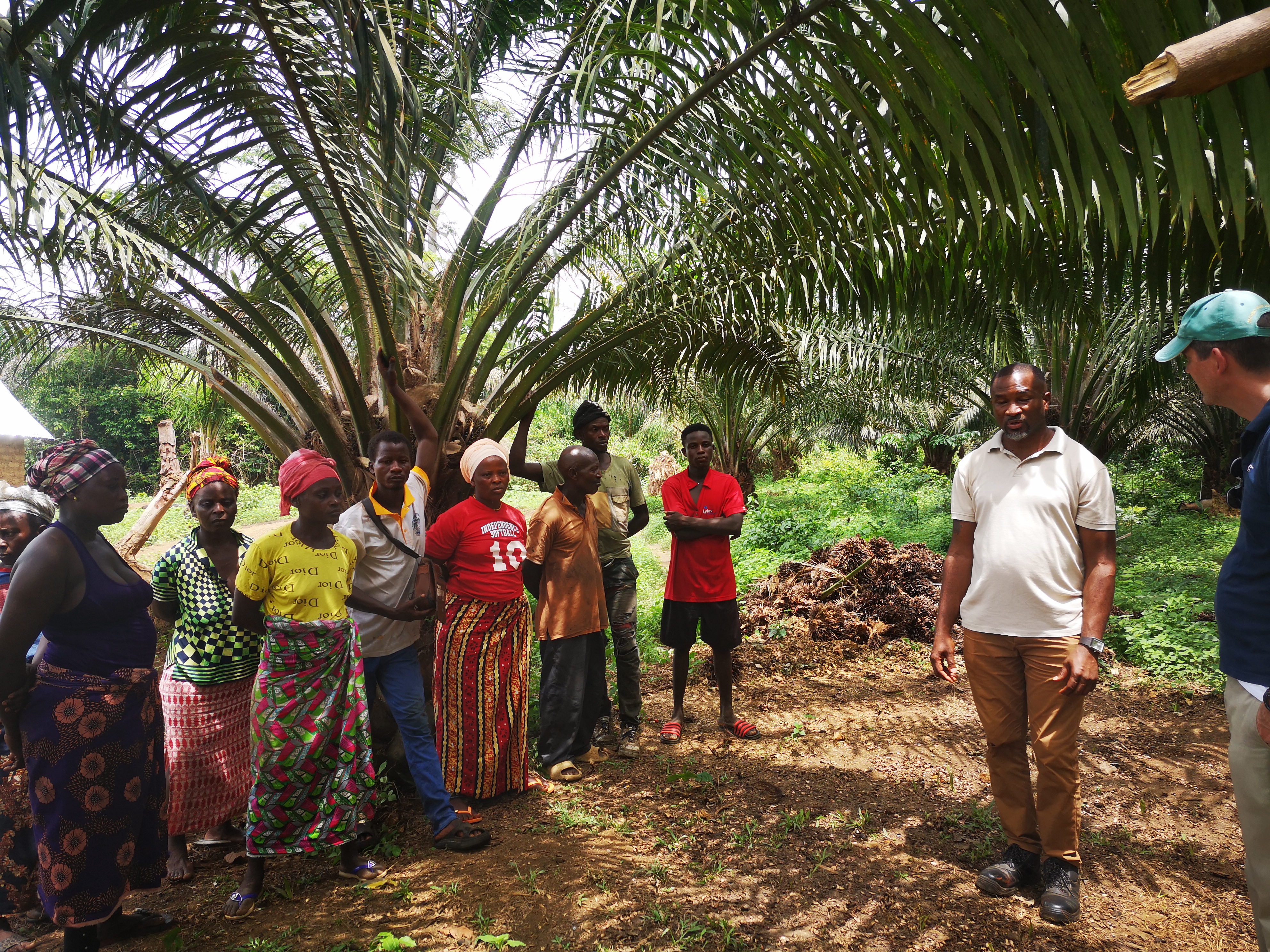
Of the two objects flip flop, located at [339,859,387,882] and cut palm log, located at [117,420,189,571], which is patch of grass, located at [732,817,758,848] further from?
cut palm log, located at [117,420,189,571]

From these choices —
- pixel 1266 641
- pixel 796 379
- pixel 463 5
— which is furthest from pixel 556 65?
pixel 1266 641

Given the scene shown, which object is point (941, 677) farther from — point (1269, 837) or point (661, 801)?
point (661, 801)

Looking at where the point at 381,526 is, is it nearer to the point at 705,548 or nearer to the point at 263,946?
the point at 263,946

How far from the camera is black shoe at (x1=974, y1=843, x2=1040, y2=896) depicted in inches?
117

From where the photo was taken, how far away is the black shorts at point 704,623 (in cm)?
477

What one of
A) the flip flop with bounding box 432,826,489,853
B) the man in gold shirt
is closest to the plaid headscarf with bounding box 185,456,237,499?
the man in gold shirt

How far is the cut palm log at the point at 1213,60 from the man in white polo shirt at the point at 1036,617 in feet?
6.17

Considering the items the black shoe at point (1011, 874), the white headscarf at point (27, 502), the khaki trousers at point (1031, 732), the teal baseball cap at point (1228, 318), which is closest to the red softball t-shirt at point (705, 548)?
the khaki trousers at point (1031, 732)

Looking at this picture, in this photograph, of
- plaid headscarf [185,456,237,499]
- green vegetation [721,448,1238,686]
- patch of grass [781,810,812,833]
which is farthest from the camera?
green vegetation [721,448,1238,686]

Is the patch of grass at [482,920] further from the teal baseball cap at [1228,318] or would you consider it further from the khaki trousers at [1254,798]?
the teal baseball cap at [1228,318]

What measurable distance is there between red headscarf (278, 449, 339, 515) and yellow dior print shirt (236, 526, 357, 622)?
0.49 feet

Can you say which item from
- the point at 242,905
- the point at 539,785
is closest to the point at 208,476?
the point at 242,905

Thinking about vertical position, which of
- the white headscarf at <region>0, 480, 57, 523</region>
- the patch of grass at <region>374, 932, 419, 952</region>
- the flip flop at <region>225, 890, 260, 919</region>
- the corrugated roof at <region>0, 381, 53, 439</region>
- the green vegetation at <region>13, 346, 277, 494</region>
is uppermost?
the green vegetation at <region>13, 346, 277, 494</region>

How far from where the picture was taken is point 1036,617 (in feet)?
9.48
